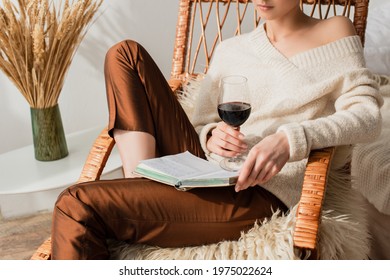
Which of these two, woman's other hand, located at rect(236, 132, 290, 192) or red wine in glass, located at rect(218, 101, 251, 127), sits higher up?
red wine in glass, located at rect(218, 101, 251, 127)

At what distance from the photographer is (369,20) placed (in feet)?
8.54

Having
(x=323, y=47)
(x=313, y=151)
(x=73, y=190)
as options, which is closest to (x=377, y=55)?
(x=323, y=47)

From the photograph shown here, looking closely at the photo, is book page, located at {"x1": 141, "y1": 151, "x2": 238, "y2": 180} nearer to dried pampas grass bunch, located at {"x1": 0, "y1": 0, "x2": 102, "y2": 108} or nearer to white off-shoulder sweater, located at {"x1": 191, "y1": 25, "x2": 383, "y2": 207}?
white off-shoulder sweater, located at {"x1": 191, "y1": 25, "x2": 383, "y2": 207}

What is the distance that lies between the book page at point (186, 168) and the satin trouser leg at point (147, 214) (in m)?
0.05

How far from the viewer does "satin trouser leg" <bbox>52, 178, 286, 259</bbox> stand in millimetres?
1275

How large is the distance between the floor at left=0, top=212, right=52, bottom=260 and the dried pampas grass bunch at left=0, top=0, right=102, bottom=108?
21.5 inches

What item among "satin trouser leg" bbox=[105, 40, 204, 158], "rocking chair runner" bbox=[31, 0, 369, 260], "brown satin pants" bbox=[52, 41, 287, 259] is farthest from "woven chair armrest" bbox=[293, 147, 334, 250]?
"satin trouser leg" bbox=[105, 40, 204, 158]

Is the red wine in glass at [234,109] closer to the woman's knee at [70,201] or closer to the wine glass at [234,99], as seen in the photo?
the wine glass at [234,99]

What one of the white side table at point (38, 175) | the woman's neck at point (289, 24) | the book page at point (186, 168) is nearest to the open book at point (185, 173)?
the book page at point (186, 168)

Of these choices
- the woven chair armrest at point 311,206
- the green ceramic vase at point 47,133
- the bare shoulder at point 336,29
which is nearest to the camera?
the woven chair armrest at point 311,206

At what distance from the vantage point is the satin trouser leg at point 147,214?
128 cm
